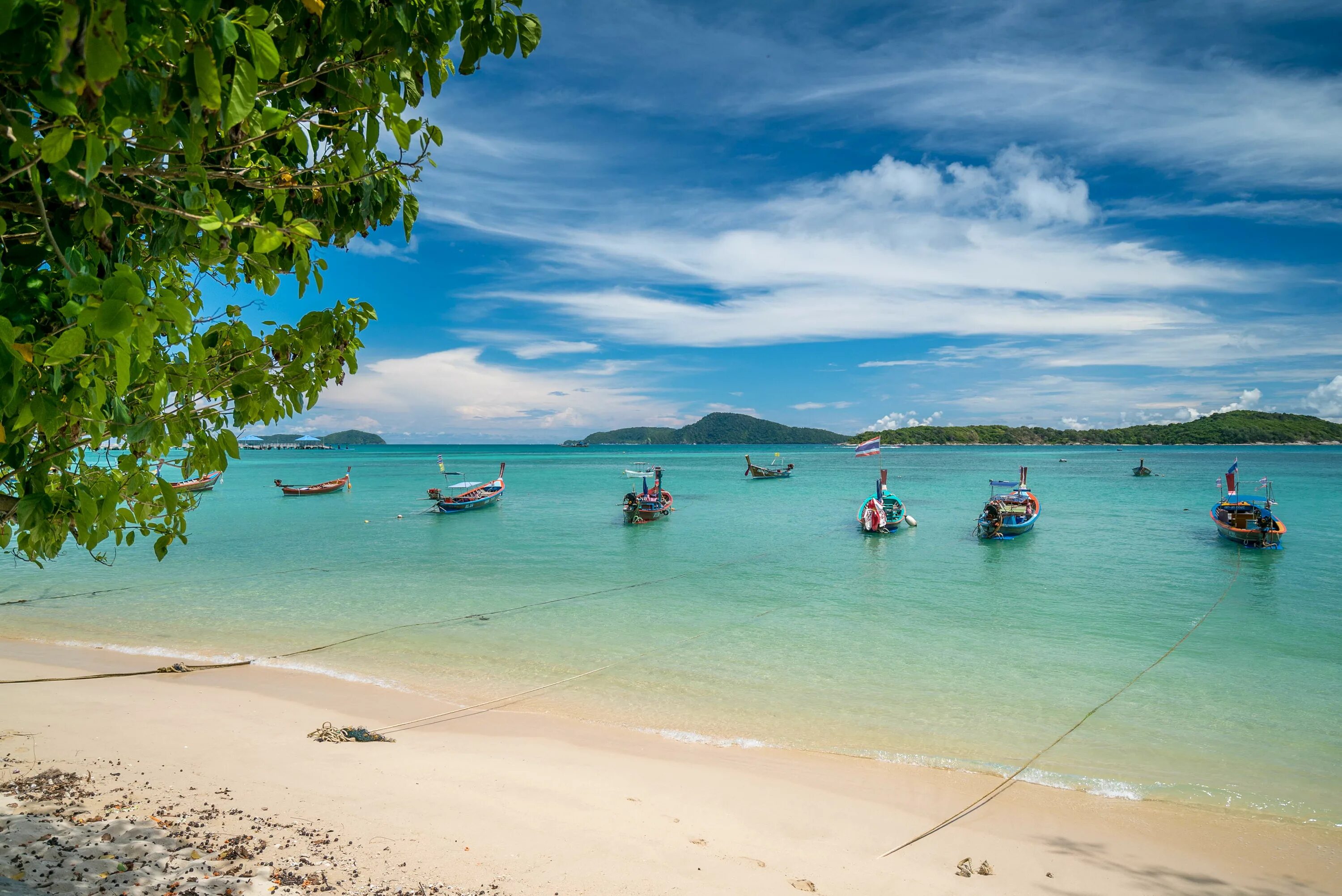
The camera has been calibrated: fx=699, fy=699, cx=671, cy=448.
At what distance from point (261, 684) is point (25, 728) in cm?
338

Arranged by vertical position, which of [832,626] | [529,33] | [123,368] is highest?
[529,33]

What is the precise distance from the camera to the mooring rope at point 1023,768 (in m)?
6.77

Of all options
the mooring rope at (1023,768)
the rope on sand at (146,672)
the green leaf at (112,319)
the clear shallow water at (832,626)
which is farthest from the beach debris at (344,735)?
the green leaf at (112,319)

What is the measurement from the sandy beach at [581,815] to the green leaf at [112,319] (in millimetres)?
4160

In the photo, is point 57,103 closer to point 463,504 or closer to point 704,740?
point 704,740

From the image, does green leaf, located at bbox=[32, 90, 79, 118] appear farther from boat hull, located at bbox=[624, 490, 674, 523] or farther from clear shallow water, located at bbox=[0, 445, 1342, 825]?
boat hull, located at bbox=[624, 490, 674, 523]

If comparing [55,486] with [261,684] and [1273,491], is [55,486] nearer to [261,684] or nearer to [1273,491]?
[261,684]

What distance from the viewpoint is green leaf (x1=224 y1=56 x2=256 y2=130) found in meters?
1.75

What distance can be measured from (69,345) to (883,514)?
32.3 meters

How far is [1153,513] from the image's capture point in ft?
135

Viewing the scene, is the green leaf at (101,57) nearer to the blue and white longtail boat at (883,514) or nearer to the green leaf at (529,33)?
the green leaf at (529,33)

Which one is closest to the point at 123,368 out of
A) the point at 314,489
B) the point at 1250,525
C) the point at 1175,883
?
the point at 1175,883

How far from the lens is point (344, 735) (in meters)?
8.30

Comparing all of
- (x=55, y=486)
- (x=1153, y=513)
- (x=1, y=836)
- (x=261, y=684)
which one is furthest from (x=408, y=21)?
(x=1153, y=513)
